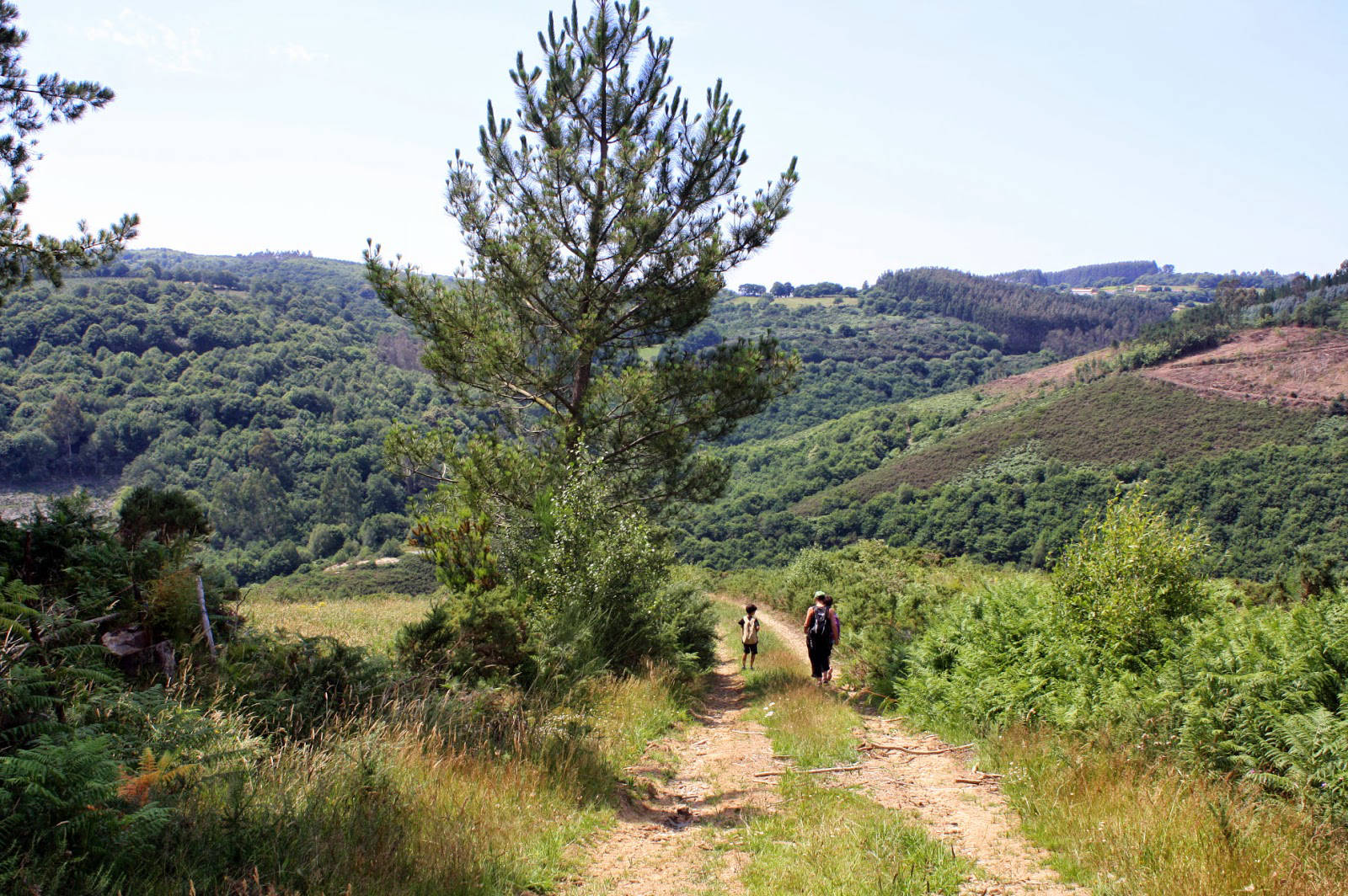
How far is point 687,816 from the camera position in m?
5.52

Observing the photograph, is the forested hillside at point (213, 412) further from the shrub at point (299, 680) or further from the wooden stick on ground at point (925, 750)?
the wooden stick on ground at point (925, 750)

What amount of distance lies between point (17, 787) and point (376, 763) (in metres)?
1.82

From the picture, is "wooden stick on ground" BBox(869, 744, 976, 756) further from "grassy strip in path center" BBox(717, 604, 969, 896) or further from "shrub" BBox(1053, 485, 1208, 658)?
"shrub" BBox(1053, 485, 1208, 658)

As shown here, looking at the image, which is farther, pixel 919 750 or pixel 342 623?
pixel 342 623

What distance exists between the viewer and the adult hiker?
37.3ft

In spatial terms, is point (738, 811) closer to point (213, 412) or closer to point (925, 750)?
point (925, 750)

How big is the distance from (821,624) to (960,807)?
19.2ft

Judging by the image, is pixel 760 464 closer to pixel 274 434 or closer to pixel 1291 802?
pixel 274 434

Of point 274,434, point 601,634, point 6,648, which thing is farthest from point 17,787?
point 274,434

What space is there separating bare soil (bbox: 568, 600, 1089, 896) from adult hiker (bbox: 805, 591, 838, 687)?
2.45 m

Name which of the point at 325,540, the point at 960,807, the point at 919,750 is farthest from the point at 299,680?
the point at 325,540

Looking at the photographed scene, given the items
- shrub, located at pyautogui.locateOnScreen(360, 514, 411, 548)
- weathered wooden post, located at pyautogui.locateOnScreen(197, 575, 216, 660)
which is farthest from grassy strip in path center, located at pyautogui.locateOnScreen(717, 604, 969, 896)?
shrub, located at pyautogui.locateOnScreen(360, 514, 411, 548)

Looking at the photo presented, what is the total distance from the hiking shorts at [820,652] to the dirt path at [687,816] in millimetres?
2638

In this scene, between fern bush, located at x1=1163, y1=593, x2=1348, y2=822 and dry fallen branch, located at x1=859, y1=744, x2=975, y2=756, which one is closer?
fern bush, located at x1=1163, y1=593, x2=1348, y2=822
